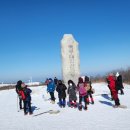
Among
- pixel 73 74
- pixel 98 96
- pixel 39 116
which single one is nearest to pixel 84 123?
pixel 39 116

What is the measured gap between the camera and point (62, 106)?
1844 centimetres

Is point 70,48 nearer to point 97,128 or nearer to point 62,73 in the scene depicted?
point 62,73

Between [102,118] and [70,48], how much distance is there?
43.1 ft

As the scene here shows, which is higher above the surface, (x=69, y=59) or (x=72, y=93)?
(x=69, y=59)

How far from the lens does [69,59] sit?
83.5 feet

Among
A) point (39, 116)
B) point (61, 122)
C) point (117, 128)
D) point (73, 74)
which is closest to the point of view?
point (117, 128)

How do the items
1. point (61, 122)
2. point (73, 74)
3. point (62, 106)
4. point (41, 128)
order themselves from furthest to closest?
point (73, 74), point (62, 106), point (61, 122), point (41, 128)

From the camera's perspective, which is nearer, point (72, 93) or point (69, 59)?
point (72, 93)

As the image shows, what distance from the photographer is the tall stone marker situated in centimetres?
2533

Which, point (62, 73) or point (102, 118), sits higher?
point (62, 73)

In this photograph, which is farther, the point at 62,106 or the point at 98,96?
the point at 98,96

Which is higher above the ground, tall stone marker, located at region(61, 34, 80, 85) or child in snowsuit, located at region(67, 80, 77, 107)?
tall stone marker, located at region(61, 34, 80, 85)

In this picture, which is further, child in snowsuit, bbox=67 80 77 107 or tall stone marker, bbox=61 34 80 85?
tall stone marker, bbox=61 34 80 85

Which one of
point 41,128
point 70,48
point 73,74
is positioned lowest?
point 41,128
